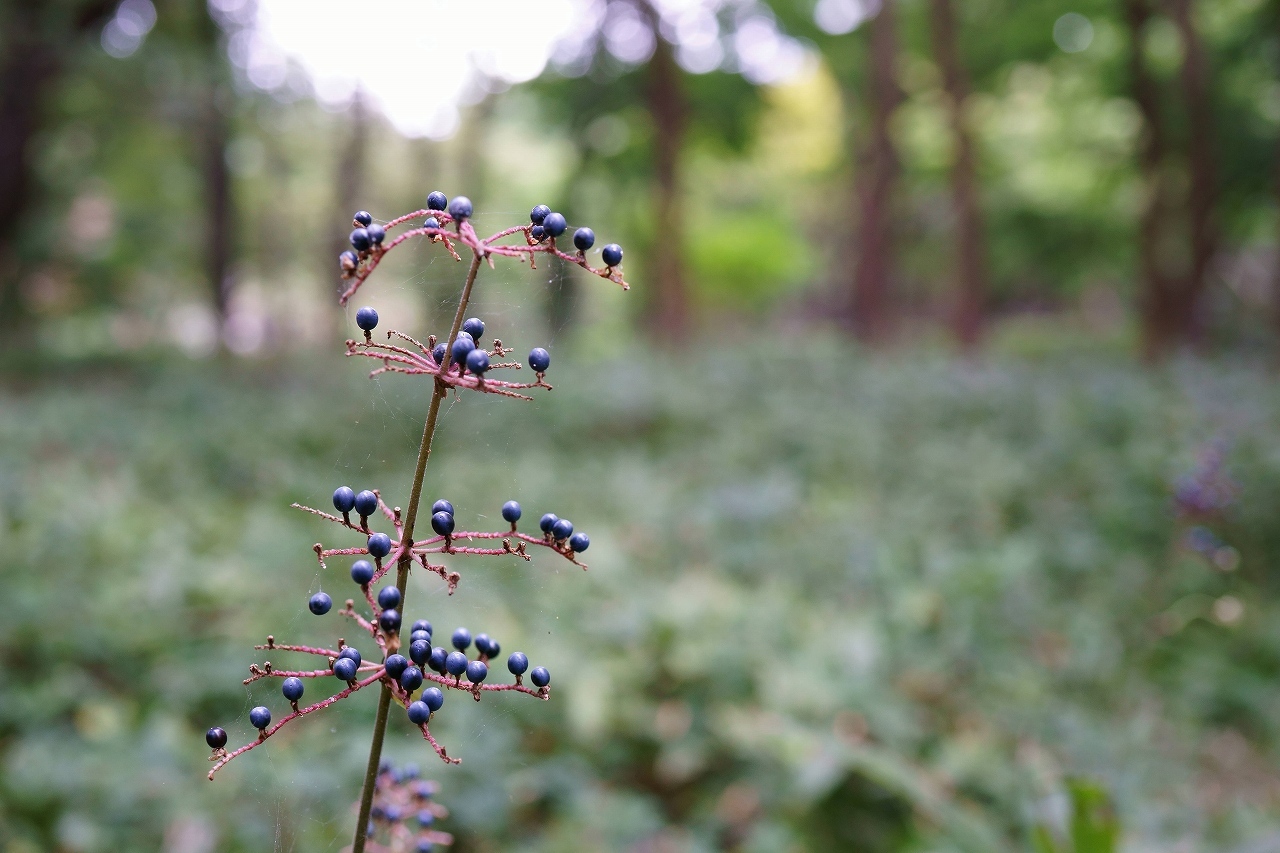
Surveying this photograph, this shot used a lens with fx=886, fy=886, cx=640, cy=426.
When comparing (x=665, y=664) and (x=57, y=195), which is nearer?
(x=665, y=664)

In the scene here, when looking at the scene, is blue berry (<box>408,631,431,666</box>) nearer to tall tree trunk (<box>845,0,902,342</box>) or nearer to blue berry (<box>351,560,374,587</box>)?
blue berry (<box>351,560,374,587</box>)

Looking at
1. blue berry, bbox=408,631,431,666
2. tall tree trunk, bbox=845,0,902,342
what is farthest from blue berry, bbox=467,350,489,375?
tall tree trunk, bbox=845,0,902,342

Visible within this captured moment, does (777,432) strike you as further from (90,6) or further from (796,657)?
(90,6)

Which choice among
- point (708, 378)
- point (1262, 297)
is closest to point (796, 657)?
point (708, 378)

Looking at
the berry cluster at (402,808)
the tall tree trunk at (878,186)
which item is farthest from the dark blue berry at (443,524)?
the tall tree trunk at (878,186)

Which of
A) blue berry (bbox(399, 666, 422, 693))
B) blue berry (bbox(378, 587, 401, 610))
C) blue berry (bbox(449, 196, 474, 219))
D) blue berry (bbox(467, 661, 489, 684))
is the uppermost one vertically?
blue berry (bbox(449, 196, 474, 219))

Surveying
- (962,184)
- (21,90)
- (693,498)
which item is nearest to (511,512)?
(693,498)
